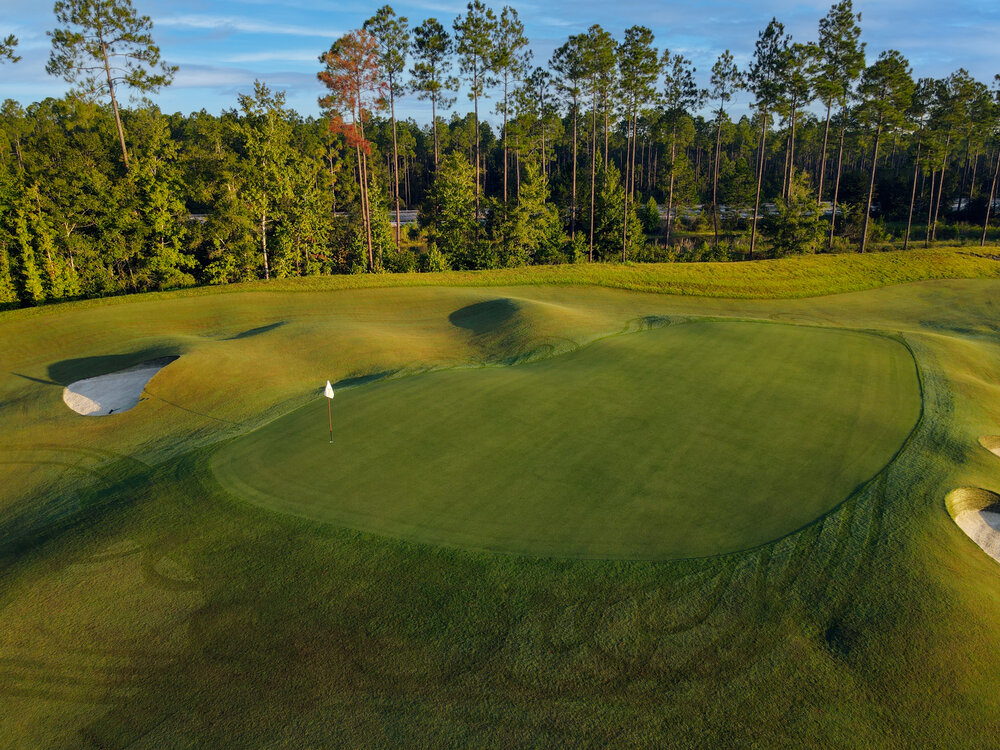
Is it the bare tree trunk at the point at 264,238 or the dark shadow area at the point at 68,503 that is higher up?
the bare tree trunk at the point at 264,238

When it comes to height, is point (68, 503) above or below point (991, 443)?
below

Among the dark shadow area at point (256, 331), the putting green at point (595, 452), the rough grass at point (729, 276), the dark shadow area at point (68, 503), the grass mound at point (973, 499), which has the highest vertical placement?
the rough grass at point (729, 276)

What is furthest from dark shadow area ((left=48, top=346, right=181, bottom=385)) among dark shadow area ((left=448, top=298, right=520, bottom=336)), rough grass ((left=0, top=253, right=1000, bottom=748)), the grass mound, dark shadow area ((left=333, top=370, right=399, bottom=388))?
the grass mound

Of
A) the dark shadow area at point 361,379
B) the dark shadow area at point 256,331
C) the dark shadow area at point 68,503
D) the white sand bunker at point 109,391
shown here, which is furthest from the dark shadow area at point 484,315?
the dark shadow area at point 68,503

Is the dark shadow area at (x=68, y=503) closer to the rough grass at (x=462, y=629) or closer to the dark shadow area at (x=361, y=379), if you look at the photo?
the rough grass at (x=462, y=629)

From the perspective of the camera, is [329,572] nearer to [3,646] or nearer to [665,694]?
[3,646]

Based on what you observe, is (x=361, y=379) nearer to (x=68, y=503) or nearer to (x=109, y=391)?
(x=109, y=391)

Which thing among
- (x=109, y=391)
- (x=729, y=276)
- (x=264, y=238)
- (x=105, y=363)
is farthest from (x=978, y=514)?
(x=264, y=238)
